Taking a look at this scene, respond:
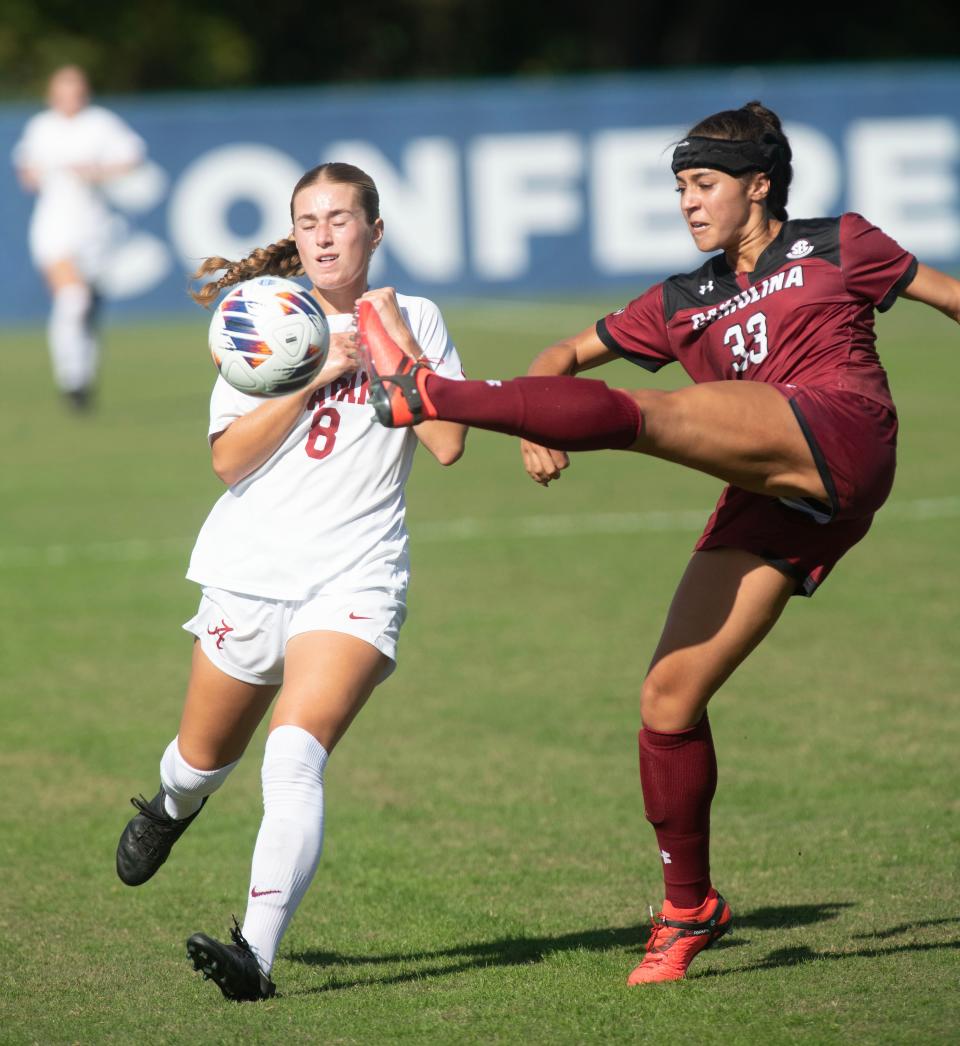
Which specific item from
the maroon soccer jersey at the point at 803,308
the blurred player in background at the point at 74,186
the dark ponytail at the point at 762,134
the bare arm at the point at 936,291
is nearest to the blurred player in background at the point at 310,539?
the maroon soccer jersey at the point at 803,308

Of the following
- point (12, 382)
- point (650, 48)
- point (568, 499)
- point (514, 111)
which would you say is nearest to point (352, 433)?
point (568, 499)

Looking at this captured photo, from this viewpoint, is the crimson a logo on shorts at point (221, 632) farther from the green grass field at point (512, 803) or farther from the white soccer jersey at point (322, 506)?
the green grass field at point (512, 803)

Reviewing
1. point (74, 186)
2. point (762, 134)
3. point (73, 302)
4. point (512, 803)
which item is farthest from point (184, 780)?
point (74, 186)

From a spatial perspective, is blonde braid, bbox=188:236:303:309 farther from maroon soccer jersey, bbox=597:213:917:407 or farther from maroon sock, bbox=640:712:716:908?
maroon sock, bbox=640:712:716:908

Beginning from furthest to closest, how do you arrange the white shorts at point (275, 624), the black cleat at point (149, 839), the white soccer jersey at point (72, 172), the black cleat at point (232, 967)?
the white soccer jersey at point (72, 172) → the black cleat at point (149, 839) → the white shorts at point (275, 624) → the black cleat at point (232, 967)

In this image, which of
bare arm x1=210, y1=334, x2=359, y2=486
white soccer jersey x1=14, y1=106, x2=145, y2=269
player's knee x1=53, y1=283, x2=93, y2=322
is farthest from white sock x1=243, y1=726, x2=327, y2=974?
white soccer jersey x1=14, y1=106, x2=145, y2=269

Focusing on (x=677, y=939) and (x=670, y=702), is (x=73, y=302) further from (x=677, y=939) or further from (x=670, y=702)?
(x=677, y=939)

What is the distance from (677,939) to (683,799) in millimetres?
362

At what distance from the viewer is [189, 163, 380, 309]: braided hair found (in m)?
4.56

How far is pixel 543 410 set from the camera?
3900 millimetres

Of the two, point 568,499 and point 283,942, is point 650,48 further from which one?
point 283,942

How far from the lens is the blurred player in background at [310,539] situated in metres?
4.29

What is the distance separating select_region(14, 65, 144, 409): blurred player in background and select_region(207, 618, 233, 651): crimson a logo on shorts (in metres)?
12.6

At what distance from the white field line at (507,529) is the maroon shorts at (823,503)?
635 cm
